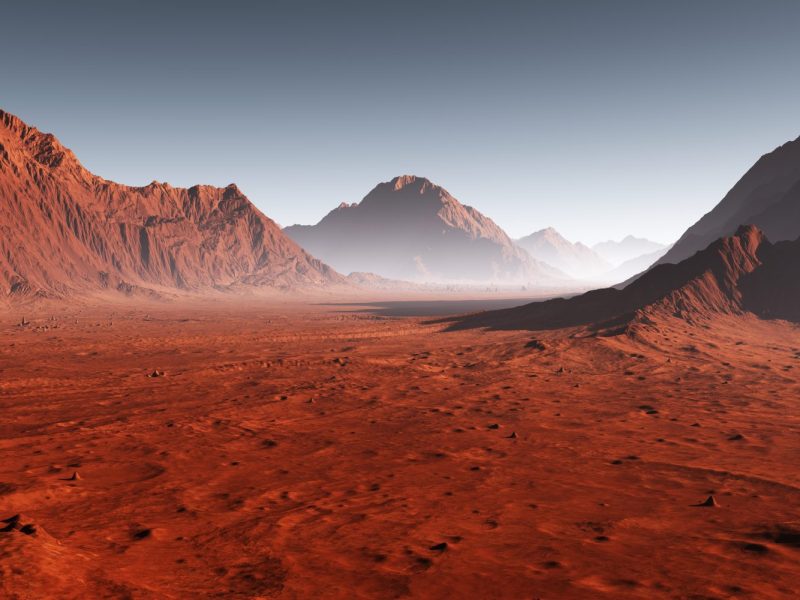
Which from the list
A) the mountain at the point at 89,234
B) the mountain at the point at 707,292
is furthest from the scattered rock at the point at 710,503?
the mountain at the point at 89,234

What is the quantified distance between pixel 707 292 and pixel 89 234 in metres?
146

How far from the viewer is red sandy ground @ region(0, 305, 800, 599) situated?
885 cm

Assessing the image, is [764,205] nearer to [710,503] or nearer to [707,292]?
[707,292]

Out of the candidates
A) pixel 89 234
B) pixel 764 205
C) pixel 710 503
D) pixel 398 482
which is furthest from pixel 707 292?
pixel 89 234

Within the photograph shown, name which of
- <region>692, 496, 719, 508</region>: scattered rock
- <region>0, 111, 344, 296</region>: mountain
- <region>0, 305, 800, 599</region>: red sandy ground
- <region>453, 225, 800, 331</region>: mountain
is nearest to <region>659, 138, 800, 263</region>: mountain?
<region>453, 225, 800, 331</region>: mountain

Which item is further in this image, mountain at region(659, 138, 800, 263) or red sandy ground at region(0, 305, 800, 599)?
mountain at region(659, 138, 800, 263)

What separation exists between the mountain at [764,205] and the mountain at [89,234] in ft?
448

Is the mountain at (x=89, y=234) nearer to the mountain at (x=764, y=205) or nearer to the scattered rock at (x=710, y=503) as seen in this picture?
the scattered rock at (x=710, y=503)

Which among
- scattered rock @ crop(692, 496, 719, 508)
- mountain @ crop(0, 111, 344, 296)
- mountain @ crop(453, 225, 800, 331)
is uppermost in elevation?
mountain @ crop(0, 111, 344, 296)

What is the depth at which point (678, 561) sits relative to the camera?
9.59 meters

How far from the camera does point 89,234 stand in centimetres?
14062

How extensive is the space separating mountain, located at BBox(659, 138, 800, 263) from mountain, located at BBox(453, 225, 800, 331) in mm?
49795

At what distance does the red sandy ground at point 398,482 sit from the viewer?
8852 millimetres

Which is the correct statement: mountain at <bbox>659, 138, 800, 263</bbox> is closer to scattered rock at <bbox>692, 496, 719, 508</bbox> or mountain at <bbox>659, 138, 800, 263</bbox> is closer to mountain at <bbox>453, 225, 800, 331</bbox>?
mountain at <bbox>453, 225, 800, 331</bbox>
